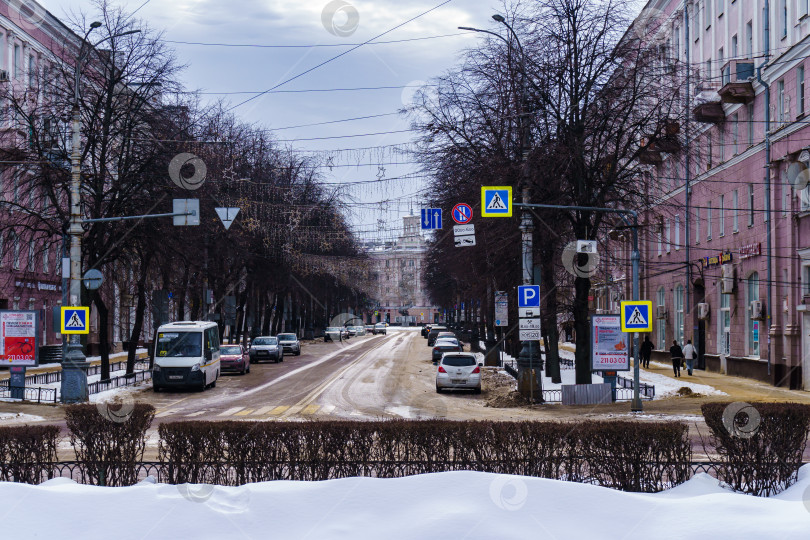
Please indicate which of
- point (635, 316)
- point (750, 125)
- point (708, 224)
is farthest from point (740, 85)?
point (635, 316)

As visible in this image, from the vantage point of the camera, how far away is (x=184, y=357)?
3309 centimetres

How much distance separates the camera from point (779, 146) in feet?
109

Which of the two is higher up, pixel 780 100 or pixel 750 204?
pixel 780 100

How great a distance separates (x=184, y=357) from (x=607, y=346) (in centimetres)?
1602

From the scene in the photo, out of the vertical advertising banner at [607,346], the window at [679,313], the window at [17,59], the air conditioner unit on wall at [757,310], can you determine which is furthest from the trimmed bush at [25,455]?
the window at [679,313]

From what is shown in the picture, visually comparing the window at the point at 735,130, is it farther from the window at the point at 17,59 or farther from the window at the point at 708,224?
the window at the point at 17,59

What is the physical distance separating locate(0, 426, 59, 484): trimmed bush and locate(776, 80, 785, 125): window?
30944 mm

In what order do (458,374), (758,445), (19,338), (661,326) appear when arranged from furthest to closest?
(661,326) → (458,374) → (19,338) → (758,445)

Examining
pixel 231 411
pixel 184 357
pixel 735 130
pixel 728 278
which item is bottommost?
pixel 231 411

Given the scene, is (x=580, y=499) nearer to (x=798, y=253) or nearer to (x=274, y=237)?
(x=798, y=253)

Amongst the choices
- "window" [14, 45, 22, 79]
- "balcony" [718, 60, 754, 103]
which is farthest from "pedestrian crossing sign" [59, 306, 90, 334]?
"balcony" [718, 60, 754, 103]

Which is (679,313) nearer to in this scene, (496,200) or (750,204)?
(750,204)

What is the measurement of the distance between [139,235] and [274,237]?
920 centimetres

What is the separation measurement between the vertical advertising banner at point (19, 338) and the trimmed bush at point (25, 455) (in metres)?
18.6
